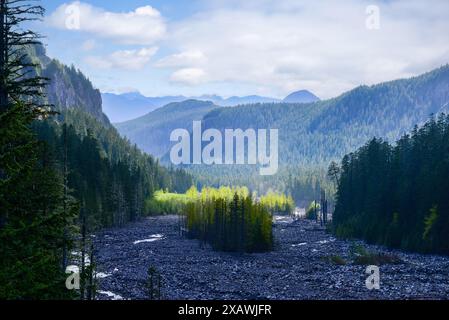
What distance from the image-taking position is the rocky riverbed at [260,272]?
49.2 meters

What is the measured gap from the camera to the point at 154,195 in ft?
641

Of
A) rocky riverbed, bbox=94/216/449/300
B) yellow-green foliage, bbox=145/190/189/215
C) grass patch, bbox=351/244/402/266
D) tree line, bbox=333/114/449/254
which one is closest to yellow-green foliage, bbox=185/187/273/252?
rocky riverbed, bbox=94/216/449/300

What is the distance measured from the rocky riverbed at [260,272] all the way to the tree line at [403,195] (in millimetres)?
4882

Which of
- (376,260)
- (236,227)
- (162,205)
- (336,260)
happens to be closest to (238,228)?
(236,227)

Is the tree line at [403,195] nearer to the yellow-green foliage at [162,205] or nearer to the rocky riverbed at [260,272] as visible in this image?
the rocky riverbed at [260,272]

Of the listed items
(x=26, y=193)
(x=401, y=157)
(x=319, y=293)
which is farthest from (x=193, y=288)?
(x=401, y=157)

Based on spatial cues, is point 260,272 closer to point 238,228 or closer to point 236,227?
point 238,228

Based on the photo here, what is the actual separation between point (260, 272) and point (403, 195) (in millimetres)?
38000

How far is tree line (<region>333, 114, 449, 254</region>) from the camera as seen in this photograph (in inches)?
3215

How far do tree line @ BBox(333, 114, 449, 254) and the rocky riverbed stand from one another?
4.88 m

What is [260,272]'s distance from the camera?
215 ft

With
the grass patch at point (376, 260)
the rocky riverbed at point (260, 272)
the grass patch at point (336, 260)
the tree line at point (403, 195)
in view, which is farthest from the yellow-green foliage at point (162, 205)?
the grass patch at point (376, 260)

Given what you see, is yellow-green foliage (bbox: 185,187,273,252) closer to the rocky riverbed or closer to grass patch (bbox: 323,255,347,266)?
the rocky riverbed
